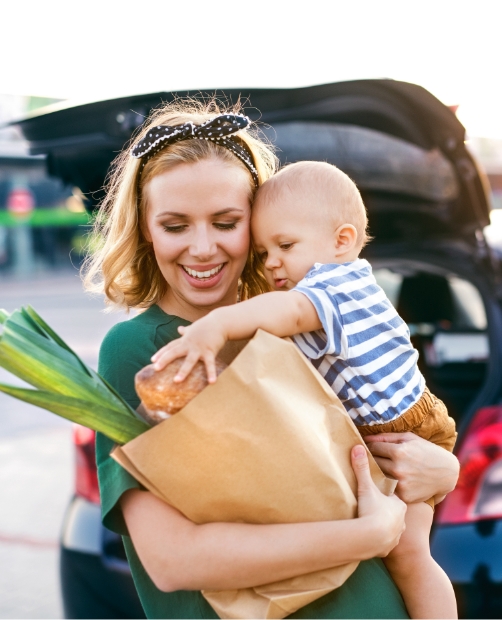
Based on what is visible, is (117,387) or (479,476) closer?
(117,387)

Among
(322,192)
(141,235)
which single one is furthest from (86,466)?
(322,192)

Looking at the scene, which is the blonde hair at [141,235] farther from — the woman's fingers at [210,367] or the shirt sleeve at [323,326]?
the woman's fingers at [210,367]

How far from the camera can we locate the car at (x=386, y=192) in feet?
7.20

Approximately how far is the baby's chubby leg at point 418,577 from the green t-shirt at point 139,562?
0.04 m

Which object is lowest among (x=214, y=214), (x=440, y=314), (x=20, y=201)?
(x=20, y=201)

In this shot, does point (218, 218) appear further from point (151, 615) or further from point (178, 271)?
point (151, 615)

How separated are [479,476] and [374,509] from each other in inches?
50.1

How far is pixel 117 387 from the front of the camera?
4.28ft

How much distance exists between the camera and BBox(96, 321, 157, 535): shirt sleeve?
3.93 feet

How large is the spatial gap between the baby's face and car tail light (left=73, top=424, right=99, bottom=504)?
4.59 feet

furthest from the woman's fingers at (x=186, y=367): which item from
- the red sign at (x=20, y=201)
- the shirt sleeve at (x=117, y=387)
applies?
the red sign at (x=20, y=201)

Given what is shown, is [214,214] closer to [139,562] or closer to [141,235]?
[141,235]

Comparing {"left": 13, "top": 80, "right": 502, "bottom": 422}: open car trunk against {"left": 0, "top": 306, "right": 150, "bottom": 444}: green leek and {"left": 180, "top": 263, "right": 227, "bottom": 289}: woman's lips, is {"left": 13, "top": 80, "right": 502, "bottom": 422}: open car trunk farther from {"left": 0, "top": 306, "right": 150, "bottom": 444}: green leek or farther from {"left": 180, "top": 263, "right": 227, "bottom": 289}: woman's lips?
{"left": 0, "top": 306, "right": 150, "bottom": 444}: green leek

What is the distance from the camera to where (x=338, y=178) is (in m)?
1.46
